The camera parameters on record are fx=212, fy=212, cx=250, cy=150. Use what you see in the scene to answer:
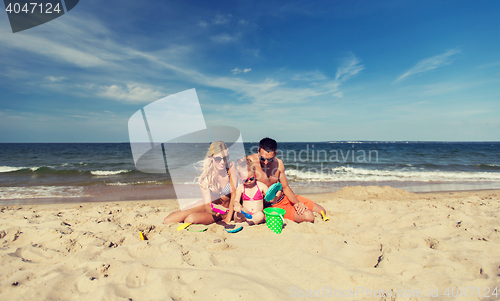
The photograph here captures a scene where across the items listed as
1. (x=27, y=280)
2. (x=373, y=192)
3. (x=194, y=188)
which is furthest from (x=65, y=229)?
(x=373, y=192)

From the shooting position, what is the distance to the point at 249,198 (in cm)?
392

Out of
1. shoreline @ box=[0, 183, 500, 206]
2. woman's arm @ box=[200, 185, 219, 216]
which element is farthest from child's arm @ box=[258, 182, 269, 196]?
shoreline @ box=[0, 183, 500, 206]

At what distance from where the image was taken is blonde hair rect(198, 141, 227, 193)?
392 centimetres

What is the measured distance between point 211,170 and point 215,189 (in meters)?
0.40

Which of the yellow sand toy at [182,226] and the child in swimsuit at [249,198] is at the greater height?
the child in swimsuit at [249,198]

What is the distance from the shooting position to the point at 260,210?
3.97m

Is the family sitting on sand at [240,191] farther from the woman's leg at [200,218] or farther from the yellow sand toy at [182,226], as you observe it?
the yellow sand toy at [182,226]

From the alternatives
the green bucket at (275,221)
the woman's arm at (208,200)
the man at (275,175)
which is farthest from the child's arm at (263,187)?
the woman's arm at (208,200)

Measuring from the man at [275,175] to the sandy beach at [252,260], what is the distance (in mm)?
354

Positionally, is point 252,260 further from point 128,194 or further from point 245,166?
point 128,194

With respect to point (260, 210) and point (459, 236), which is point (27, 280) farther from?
point (459, 236)

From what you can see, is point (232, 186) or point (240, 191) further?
point (232, 186)

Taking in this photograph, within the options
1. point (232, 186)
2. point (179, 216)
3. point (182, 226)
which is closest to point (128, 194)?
point (179, 216)

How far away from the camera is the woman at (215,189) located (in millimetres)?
3962
